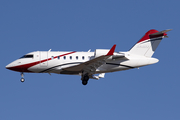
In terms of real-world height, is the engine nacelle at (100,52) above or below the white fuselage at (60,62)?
above

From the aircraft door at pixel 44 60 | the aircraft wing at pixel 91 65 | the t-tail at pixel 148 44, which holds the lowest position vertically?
the aircraft wing at pixel 91 65

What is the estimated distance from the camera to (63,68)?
25141 millimetres

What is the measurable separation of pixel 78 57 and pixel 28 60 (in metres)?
4.63

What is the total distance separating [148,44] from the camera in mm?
27000

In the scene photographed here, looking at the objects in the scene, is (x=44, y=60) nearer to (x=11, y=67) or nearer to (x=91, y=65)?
(x=11, y=67)

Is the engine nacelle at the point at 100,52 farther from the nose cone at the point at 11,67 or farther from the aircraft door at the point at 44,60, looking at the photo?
the nose cone at the point at 11,67

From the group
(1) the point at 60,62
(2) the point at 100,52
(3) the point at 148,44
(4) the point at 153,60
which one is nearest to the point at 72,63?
(1) the point at 60,62

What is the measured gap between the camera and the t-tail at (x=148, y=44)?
2672 cm

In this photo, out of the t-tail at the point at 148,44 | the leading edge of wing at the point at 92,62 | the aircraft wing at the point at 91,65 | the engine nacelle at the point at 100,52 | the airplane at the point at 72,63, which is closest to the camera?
the leading edge of wing at the point at 92,62

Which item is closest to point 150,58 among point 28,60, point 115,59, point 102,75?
point 115,59

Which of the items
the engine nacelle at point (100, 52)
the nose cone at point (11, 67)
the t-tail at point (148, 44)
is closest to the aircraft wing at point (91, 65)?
the engine nacelle at point (100, 52)

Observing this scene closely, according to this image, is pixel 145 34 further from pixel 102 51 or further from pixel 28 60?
pixel 28 60

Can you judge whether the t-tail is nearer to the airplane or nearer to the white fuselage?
the airplane

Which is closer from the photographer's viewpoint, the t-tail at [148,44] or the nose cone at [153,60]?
the nose cone at [153,60]
